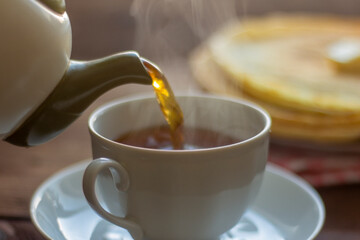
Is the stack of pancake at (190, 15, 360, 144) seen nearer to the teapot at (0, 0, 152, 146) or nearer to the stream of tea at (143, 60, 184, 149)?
the stream of tea at (143, 60, 184, 149)

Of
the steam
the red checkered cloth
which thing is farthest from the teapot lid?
the steam

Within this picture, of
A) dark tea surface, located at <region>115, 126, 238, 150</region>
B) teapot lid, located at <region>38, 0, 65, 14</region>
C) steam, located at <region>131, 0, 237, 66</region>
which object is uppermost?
teapot lid, located at <region>38, 0, 65, 14</region>

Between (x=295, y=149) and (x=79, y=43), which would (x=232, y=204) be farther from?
(x=79, y=43)

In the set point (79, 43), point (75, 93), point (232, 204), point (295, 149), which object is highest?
point (75, 93)

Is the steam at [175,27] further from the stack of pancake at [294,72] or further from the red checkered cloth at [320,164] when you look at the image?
the red checkered cloth at [320,164]

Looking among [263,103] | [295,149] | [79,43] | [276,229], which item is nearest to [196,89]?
[263,103]
